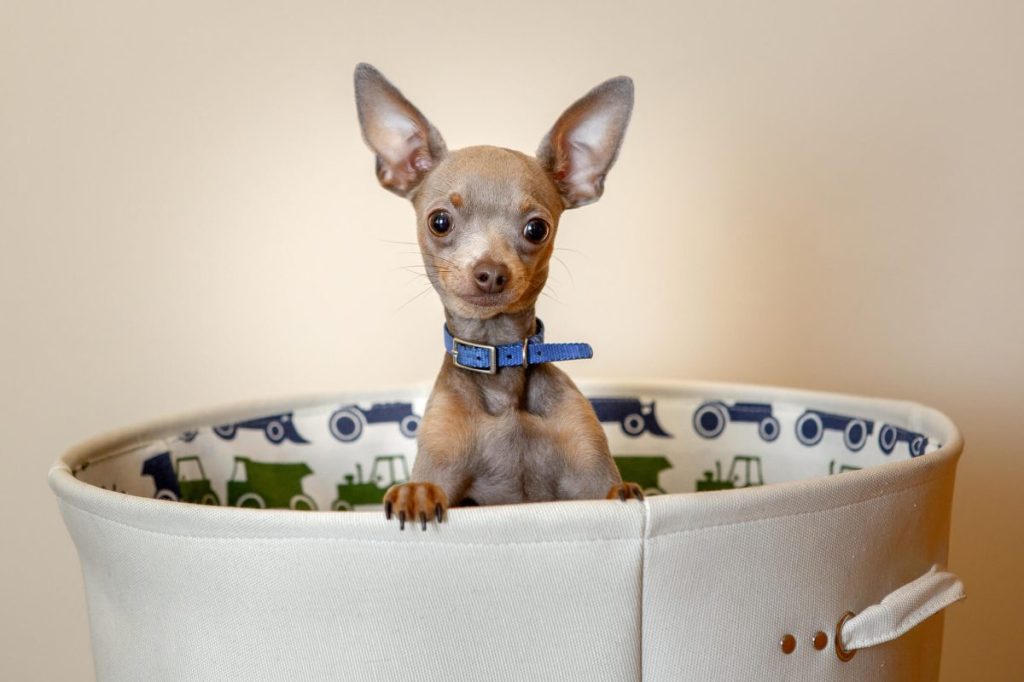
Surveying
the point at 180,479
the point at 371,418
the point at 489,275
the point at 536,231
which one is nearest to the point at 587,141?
the point at 536,231

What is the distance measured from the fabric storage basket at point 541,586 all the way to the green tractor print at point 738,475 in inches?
19.7

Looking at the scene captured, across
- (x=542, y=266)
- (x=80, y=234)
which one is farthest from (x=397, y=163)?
(x=80, y=234)

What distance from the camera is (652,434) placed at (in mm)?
1762

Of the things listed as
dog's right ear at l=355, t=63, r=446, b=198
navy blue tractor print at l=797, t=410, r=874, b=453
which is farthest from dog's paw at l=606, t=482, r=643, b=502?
navy blue tractor print at l=797, t=410, r=874, b=453

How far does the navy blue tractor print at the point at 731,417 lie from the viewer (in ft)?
5.46

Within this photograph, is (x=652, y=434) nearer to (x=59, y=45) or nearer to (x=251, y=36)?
(x=251, y=36)

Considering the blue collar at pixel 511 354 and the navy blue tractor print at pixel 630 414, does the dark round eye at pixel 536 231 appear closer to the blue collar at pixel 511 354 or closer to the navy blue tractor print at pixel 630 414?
the blue collar at pixel 511 354

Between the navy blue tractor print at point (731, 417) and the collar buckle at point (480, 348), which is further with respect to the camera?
the navy blue tractor print at point (731, 417)

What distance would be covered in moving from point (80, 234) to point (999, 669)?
194cm

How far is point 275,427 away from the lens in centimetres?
165

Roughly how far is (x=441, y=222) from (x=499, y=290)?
0.39 feet

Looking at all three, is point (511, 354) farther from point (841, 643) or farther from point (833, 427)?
point (833, 427)

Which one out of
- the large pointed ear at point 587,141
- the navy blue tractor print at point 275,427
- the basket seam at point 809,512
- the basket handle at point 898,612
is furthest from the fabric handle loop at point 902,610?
the navy blue tractor print at point 275,427

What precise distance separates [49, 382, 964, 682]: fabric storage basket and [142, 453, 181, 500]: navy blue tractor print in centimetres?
31
